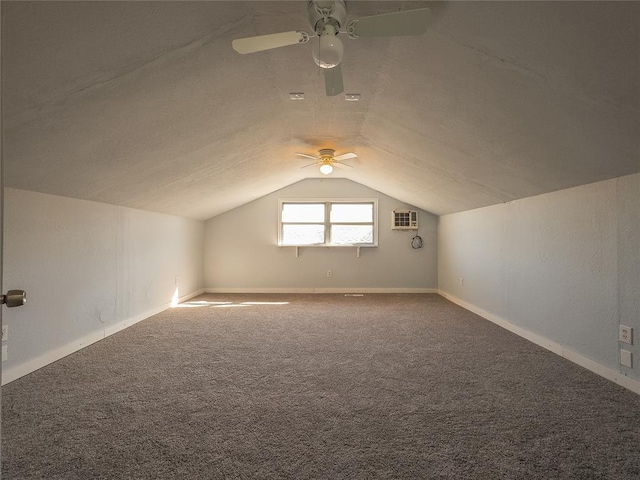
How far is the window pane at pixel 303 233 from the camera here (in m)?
6.92

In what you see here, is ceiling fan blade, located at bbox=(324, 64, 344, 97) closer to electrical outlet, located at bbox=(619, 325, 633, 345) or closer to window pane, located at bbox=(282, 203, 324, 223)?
electrical outlet, located at bbox=(619, 325, 633, 345)

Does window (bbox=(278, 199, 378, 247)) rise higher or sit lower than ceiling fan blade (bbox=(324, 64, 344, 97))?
lower

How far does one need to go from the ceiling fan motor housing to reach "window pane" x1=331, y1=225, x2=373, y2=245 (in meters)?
5.17

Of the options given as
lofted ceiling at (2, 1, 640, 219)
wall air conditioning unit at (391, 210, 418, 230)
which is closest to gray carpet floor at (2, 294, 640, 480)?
lofted ceiling at (2, 1, 640, 219)

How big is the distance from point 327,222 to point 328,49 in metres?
5.16

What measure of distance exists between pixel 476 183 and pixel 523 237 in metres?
0.79

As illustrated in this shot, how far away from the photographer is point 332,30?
1784 mm

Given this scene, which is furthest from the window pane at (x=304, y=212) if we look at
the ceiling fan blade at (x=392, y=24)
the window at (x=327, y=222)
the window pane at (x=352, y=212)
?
the ceiling fan blade at (x=392, y=24)

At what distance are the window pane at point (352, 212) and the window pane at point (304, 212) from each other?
279 millimetres

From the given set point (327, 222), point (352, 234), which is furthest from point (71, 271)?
point (352, 234)

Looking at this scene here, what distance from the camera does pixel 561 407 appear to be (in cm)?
210

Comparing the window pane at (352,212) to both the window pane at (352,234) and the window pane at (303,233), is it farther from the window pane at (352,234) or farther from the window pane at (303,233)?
the window pane at (303,233)

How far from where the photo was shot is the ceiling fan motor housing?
5.67ft

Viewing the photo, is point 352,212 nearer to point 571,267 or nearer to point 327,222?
point 327,222
